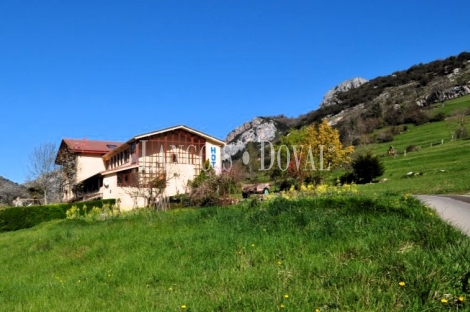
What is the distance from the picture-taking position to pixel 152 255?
308 inches

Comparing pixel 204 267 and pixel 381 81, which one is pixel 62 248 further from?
pixel 381 81

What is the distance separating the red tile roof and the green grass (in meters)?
42.4

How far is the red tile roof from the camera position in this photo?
50469 mm

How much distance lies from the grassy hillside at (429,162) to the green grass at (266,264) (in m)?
12.1

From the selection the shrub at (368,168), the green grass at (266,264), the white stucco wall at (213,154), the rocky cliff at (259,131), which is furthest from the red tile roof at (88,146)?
the rocky cliff at (259,131)

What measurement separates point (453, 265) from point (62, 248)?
9388mm

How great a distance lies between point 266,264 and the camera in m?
6.11

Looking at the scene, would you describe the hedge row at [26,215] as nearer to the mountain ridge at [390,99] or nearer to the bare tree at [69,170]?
the bare tree at [69,170]

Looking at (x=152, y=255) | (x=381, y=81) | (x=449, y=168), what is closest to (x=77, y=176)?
(x=449, y=168)

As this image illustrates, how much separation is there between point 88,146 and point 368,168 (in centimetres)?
3664

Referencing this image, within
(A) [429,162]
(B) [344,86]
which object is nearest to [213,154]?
(A) [429,162]

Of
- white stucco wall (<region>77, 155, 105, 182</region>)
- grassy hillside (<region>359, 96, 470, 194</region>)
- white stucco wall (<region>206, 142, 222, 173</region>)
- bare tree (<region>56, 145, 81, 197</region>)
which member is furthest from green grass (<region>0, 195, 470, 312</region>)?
Result: white stucco wall (<region>77, 155, 105, 182</region>)

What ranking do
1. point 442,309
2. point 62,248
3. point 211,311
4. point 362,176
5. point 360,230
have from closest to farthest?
point 442,309 < point 211,311 < point 360,230 < point 62,248 < point 362,176

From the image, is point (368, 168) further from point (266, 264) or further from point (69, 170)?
point (69, 170)
